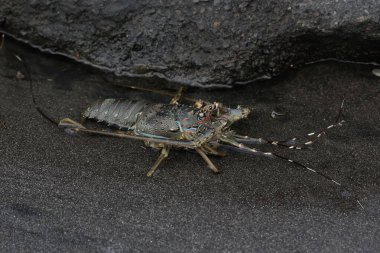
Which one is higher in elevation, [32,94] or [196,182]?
[32,94]

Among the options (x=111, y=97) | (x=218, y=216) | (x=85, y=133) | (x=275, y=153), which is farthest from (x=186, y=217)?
(x=111, y=97)

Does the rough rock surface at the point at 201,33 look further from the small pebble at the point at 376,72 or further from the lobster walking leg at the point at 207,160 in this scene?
the lobster walking leg at the point at 207,160

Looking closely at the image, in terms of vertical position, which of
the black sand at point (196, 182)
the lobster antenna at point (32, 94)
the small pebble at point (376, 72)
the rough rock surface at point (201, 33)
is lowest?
the black sand at point (196, 182)

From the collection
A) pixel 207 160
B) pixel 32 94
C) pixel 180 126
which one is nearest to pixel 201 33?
pixel 180 126

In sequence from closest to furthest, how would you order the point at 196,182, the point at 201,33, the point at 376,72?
1. the point at 196,182
2. the point at 201,33
3. the point at 376,72

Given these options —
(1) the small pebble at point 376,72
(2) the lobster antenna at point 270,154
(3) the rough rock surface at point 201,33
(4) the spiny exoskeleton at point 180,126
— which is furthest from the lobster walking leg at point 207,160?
(1) the small pebble at point 376,72

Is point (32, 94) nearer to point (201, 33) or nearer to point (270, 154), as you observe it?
point (201, 33)

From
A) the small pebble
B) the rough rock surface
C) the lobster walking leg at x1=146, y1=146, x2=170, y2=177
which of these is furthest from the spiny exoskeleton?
the small pebble
